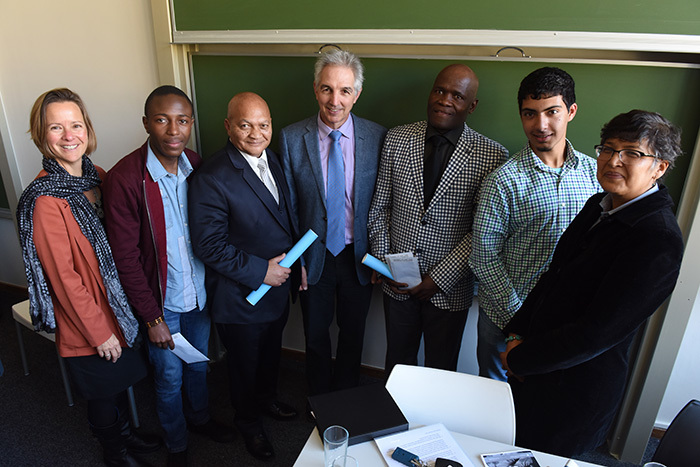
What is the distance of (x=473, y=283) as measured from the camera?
7.17ft

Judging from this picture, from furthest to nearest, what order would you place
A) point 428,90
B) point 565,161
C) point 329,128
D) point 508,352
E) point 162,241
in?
point 428,90
point 329,128
point 162,241
point 565,161
point 508,352

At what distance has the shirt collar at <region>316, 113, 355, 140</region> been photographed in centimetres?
212

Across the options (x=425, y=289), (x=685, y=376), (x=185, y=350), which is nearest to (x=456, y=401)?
(x=425, y=289)

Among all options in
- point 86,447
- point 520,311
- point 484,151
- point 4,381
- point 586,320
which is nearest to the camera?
point 586,320

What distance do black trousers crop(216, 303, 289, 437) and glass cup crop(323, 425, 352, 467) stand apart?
1030 millimetres

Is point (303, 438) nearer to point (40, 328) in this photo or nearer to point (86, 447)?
point (86, 447)

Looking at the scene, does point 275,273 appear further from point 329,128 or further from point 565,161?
point 565,161

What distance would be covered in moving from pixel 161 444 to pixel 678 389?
2869mm

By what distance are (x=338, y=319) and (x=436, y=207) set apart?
925mm

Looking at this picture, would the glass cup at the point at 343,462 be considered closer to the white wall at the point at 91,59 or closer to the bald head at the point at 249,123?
the bald head at the point at 249,123

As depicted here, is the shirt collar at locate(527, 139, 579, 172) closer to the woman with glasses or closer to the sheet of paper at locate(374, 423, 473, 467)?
the woman with glasses

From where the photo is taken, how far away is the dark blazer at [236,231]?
6.13 ft

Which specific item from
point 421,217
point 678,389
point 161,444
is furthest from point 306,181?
point 678,389

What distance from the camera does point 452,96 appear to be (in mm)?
1950
